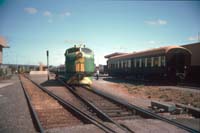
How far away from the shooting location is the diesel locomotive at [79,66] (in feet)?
56.5

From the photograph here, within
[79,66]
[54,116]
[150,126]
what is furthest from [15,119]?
[79,66]

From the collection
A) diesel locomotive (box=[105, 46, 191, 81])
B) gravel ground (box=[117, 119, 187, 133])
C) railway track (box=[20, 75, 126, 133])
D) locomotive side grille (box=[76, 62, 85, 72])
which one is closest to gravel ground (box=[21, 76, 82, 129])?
railway track (box=[20, 75, 126, 133])

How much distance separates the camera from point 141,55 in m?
23.5

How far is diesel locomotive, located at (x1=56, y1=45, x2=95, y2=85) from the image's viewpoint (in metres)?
Result: 17.2

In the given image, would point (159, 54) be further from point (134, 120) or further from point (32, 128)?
point (32, 128)

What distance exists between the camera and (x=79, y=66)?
17250 millimetres

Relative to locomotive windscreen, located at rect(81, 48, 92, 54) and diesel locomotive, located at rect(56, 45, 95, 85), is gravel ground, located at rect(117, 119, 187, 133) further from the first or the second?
locomotive windscreen, located at rect(81, 48, 92, 54)

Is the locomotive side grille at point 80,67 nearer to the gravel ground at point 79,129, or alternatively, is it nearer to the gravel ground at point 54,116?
the gravel ground at point 54,116

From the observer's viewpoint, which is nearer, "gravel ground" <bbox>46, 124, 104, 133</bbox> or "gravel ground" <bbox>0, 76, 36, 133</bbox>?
"gravel ground" <bbox>46, 124, 104, 133</bbox>

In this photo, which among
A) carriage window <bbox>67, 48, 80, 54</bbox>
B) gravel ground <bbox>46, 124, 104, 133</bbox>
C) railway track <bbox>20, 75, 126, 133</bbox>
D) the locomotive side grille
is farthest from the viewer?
carriage window <bbox>67, 48, 80, 54</bbox>

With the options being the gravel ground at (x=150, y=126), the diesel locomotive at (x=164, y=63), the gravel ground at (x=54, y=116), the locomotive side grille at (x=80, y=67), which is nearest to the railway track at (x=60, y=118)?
the gravel ground at (x=54, y=116)

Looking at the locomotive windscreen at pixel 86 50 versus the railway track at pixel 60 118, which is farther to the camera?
the locomotive windscreen at pixel 86 50

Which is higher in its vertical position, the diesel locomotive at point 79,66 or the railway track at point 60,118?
the diesel locomotive at point 79,66

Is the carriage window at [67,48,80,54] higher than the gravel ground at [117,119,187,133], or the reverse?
the carriage window at [67,48,80,54]
